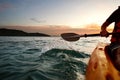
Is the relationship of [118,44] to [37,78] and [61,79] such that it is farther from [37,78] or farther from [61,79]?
[37,78]

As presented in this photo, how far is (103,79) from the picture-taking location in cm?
401

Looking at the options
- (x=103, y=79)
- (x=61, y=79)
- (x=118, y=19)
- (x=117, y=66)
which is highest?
(x=118, y=19)

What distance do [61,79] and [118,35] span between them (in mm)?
3168

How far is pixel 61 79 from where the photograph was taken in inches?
273

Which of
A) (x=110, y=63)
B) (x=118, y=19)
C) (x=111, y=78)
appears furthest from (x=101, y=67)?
(x=118, y=19)

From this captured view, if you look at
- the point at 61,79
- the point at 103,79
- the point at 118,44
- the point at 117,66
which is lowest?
the point at 61,79

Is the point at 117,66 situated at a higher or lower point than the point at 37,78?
higher

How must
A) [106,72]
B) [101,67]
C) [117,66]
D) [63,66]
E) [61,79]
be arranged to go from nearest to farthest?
[117,66], [106,72], [101,67], [61,79], [63,66]

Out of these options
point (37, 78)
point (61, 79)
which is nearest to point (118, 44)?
point (61, 79)

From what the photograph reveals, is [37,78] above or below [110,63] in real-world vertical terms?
below

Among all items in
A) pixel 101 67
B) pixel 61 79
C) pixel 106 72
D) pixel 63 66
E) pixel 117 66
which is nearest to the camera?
pixel 117 66

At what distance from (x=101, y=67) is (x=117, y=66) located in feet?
2.05

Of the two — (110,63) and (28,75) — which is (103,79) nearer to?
(110,63)

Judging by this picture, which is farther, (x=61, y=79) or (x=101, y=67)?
(x=61, y=79)
